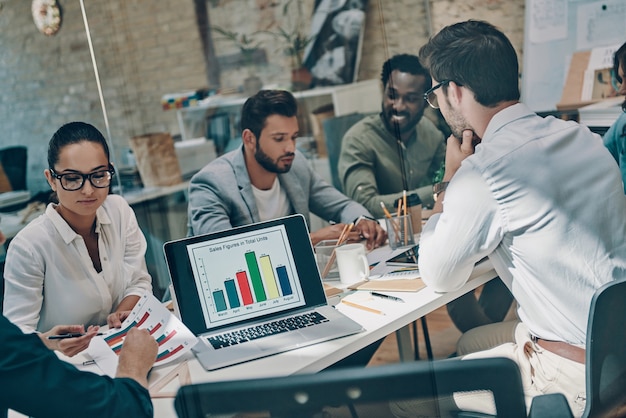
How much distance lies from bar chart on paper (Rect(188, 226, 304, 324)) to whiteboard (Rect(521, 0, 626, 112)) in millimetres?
2272

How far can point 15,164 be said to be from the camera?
3.40 meters

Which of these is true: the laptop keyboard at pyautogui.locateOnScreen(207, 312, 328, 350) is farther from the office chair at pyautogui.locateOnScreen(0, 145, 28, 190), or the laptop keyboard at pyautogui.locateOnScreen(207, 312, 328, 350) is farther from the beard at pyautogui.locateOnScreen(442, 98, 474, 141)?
the office chair at pyautogui.locateOnScreen(0, 145, 28, 190)

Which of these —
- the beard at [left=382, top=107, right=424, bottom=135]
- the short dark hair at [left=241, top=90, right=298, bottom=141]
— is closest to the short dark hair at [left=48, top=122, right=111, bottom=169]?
the short dark hair at [left=241, top=90, right=298, bottom=141]

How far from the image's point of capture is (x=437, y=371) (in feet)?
3.29

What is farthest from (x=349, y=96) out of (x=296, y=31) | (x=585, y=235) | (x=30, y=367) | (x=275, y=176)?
(x=30, y=367)

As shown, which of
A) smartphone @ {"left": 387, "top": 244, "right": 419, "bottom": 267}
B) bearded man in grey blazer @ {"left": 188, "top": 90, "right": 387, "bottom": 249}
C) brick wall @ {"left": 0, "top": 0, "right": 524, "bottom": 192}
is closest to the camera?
smartphone @ {"left": 387, "top": 244, "right": 419, "bottom": 267}

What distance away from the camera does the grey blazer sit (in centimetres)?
294

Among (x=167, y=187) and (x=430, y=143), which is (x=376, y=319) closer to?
(x=430, y=143)

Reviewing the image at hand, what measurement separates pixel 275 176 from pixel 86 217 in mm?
968

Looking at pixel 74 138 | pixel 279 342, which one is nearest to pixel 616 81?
pixel 279 342

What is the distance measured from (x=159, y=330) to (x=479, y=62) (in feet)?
4.12

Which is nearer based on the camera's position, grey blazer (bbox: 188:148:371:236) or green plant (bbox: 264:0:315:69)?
grey blazer (bbox: 188:148:371:236)

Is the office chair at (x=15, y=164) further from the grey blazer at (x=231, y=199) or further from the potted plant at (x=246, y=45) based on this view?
the potted plant at (x=246, y=45)

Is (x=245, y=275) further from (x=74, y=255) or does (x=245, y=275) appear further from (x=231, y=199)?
(x=231, y=199)
